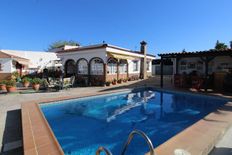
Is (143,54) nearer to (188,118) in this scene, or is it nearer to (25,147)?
(188,118)

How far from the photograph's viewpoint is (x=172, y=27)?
31.0m

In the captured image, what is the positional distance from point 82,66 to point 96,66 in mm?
3113

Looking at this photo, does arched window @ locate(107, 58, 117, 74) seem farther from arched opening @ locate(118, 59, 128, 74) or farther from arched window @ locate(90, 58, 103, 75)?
arched window @ locate(90, 58, 103, 75)

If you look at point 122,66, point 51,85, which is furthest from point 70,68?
point 51,85

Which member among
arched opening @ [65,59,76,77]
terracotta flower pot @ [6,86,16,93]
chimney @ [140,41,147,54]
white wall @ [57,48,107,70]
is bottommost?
terracotta flower pot @ [6,86,16,93]

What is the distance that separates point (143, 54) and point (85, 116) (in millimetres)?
24170

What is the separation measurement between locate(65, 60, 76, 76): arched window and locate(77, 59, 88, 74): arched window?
167cm

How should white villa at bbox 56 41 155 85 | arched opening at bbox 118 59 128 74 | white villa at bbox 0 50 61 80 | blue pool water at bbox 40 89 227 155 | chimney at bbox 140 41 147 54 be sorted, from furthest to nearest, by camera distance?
chimney at bbox 140 41 147 54 → white villa at bbox 0 50 61 80 → arched opening at bbox 118 59 128 74 → white villa at bbox 56 41 155 85 → blue pool water at bbox 40 89 227 155

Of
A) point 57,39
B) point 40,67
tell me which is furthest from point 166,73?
point 57,39

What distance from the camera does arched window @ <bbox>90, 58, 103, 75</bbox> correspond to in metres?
25.7

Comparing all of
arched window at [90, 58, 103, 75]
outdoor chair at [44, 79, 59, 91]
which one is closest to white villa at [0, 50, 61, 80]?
outdoor chair at [44, 79, 59, 91]

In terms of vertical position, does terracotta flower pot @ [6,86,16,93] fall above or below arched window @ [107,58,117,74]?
below

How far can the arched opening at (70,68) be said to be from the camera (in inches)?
1158

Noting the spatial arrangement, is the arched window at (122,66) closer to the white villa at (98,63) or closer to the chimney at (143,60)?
the white villa at (98,63)
